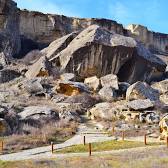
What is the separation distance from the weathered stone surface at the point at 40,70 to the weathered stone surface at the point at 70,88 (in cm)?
385

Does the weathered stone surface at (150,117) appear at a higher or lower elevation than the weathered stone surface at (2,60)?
lower

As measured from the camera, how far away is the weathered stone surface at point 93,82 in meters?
42.1

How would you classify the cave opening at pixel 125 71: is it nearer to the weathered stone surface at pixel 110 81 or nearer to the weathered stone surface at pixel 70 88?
the weathered stone surface at pixel 110 81

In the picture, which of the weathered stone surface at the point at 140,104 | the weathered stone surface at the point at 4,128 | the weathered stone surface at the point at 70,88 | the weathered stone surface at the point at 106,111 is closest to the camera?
A: the weathered stone surface at the point at 4,128

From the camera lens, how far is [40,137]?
26891 mm

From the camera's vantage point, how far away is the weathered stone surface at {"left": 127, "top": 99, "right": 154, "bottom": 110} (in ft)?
113

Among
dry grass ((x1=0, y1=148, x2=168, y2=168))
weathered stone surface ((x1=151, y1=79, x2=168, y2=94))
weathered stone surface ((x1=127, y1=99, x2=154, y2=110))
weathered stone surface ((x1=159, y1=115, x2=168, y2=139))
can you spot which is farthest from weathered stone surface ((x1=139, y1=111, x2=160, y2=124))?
weathered stone surface ((x1=151, y1=79, x2=168, y2=94))

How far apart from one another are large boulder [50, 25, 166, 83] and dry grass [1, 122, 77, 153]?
47.7ft

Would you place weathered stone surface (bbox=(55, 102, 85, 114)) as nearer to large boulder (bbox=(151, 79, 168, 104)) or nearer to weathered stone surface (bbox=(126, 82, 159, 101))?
weathered stone surface (bbox=(126, 82, 159, 101))

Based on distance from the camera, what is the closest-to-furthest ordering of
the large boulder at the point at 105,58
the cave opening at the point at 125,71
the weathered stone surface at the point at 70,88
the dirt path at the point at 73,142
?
1. the dirt path at the point at 73,142
2. the weathered stone surface at the point at 70,88
3. the large boulder at the point at 105,58
4. the cave opening at the point at 125,71

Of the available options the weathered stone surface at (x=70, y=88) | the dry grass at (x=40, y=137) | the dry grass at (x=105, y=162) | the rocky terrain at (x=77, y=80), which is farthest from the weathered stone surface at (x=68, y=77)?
the dry grass at (x=105, y=162)

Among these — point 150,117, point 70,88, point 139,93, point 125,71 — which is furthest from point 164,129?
point 125,71

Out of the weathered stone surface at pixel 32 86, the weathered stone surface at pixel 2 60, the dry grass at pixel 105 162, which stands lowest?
the dry grass at pixel 105 162

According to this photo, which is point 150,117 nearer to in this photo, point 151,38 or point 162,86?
point 162,86
